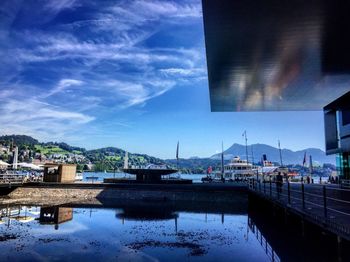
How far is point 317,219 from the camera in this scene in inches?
396

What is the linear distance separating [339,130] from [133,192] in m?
19.6

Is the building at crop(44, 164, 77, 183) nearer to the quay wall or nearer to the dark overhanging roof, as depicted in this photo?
the quay wall

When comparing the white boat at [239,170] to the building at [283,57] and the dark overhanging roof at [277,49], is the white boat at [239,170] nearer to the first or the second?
the building at [283,57]

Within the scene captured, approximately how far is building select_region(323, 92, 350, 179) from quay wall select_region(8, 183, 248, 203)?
360 inches

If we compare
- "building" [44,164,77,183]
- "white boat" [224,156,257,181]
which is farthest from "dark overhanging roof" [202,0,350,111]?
"white boat" [224,156,257,181]

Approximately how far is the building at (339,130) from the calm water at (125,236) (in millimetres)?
11858

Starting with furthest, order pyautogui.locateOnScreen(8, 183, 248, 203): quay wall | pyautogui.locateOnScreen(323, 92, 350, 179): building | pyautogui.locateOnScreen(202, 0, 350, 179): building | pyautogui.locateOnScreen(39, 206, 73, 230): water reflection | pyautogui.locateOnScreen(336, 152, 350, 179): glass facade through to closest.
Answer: pyautogui.locateOnScreen(8, 183, 248, 203): quay wall < pyautogui.locateOnScreen(336, 152, 350, 179): glass facade < pyautogui.locateOnScreen(323, 92, 350, 179): building < pyautogui.locateOnScreen(39, 206, 73, 230): water reflection < pyautogui.locateOnScreen(202, 0, 350, 179): building

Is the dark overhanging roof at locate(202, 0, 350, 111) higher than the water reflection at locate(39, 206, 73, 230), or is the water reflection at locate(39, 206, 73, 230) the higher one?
the dark overhanging roof at locate(202, 0, 350, 111)

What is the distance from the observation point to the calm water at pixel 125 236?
11.5 m

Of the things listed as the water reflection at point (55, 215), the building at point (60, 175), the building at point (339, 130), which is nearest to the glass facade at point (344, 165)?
the building at point (339, 130)

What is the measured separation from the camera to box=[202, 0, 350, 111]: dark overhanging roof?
1359 centimetres

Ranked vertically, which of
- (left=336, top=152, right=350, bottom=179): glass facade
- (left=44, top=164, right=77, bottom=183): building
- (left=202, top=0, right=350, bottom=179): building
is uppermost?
(left=202, top=0, right=350, bottom=179): building

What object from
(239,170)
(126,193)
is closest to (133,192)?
(126,193)

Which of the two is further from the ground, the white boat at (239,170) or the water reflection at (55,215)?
the white boat at (239,170)
